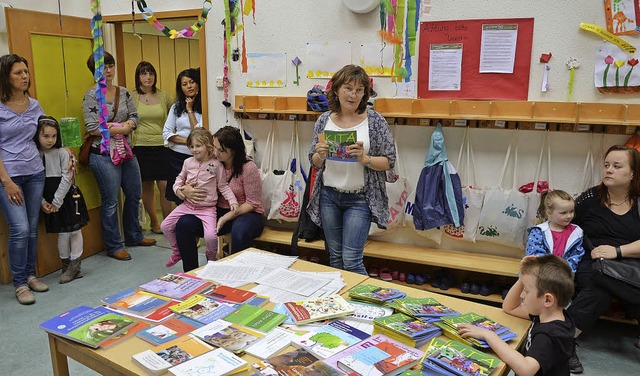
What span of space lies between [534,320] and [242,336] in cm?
98

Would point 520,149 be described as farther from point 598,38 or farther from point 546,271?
point 546,271

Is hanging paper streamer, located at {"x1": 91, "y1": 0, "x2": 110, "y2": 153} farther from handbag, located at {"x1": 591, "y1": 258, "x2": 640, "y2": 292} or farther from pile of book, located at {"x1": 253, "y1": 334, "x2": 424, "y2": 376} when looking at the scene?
handbag, located at {"x1": 591, "y1": 258, "x2": 640, "y2": 292}

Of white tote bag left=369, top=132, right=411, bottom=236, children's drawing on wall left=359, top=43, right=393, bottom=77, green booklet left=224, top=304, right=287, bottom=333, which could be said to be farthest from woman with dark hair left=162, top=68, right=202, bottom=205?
green booklet left=224, top=304, right=287, bottom=333

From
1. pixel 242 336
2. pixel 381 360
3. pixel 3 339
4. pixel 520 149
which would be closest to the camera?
pixel 381 360

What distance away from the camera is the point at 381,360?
1436 mm

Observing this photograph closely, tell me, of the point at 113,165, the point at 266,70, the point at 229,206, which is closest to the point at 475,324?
the point at 229,206

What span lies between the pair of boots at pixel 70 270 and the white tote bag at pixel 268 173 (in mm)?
1423

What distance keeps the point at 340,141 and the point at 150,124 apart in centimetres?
245

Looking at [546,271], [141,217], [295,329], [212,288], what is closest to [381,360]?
[295,329]

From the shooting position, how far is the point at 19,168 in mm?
3234

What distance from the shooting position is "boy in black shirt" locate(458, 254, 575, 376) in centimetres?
146

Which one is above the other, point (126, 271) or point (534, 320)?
point (534, 320)

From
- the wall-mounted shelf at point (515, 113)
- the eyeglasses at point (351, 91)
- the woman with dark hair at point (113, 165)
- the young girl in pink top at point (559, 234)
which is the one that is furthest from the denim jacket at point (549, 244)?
the woman with dark hair at point (113, 165)

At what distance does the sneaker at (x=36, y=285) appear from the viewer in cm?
345
